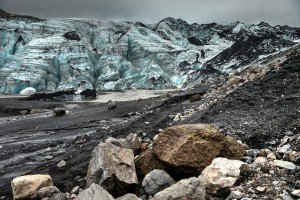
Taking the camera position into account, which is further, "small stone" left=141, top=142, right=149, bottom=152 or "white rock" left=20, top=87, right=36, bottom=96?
"white rock" left=20, top=87, right=36, bottom=96

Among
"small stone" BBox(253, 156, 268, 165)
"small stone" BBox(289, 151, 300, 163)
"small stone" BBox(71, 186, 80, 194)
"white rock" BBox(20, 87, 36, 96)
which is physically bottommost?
"white rock" BBox(20, 87, 36, 96)

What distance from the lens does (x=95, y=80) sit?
275ft

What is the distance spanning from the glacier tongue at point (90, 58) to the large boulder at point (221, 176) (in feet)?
224

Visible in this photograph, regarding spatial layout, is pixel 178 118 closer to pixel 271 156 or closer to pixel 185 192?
pixel 271 156

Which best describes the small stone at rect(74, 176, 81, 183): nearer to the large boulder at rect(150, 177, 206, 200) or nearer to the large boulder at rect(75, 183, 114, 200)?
the large boulder at rect(75, 183, 114, 200)

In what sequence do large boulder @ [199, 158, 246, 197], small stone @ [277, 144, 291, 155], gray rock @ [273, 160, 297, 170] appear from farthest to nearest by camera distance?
1. small stone @ [277, 144, 291, 155]
2. gray rock @ [273, 160, 297, 170]
3. large boulder @ [199, 158, 246, 197]

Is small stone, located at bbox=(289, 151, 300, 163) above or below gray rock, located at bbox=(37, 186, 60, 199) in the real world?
above

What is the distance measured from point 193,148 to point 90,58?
80134 mm

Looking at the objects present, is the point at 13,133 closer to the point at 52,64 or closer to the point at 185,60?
the point at 52,64

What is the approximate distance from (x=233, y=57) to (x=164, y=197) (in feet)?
264

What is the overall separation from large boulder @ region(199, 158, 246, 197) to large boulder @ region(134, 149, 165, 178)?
1580mm

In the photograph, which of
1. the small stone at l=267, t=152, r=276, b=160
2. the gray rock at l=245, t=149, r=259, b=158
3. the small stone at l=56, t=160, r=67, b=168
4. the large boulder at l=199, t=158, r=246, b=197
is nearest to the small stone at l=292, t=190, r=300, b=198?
the large boulder at l=199, t=158, r=246, b=197

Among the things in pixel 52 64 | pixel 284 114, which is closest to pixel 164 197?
pixel 284 114

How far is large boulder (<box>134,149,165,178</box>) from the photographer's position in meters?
9.38
